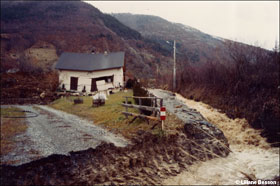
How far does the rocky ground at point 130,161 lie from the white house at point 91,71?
1500 cm

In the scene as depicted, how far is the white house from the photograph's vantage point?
81.8ft

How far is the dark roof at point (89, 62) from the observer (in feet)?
89.2

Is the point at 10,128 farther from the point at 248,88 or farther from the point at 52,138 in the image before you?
the point at 248,88

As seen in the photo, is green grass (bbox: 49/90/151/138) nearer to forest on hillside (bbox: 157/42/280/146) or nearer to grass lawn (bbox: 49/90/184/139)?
grass lawn (bbox: 49/90/184/139)

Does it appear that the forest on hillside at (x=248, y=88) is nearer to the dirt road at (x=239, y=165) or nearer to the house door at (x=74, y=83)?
the dirt road at (x=239, y=165)

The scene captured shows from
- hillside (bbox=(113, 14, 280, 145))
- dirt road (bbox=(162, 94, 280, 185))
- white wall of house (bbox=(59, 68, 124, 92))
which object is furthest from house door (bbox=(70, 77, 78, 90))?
dirt road (bbox=(162, 94, 280, 185))

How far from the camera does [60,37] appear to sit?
6131cm

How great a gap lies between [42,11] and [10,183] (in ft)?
273

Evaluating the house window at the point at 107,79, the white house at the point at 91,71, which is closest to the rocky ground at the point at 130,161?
the white house at the point at 91,71

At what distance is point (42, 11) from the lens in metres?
76.4

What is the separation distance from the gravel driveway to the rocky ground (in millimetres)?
357

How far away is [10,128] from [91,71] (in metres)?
18.8

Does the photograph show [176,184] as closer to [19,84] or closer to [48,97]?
[19,84]

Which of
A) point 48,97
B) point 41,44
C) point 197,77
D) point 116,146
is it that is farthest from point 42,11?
point 116,146
